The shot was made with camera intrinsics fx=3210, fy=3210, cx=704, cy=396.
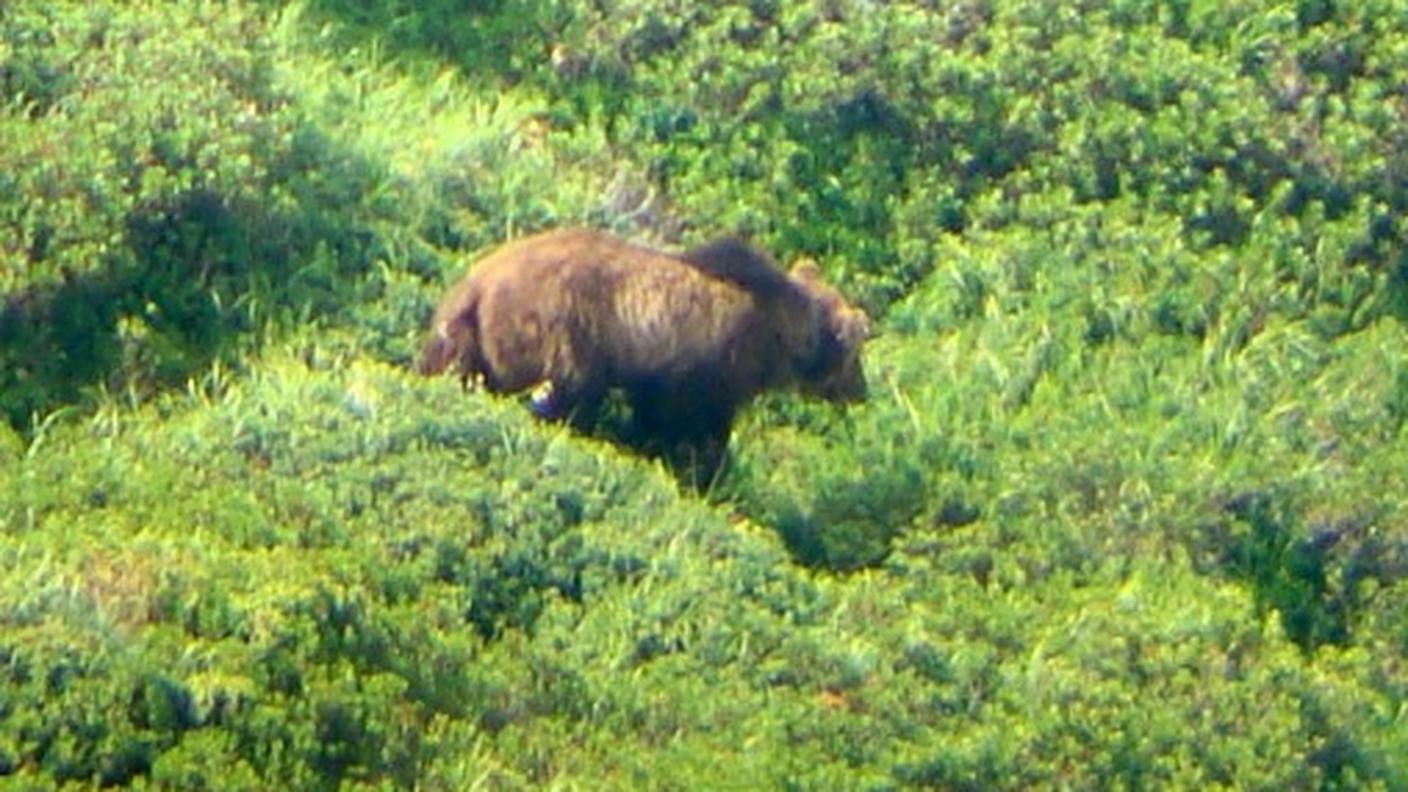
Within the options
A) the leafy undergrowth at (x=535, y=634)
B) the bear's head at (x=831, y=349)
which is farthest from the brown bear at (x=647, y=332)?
the leafy undergrowth at (x=535, y=634)

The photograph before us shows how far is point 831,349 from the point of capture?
1041 centimetres

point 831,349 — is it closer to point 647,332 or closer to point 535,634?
point 647,332

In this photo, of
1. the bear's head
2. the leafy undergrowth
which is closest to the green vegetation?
the leafy undergrowth

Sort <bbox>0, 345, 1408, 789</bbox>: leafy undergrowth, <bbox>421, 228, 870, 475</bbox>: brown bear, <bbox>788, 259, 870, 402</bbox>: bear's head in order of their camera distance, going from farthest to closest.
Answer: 1. <bbox>788, 259, 870, 402</bbox>: bear's head
2. <bbox>421, 228, 870, 475</bbox>: brown bear
3. <bbox>0, 345, 1408, 789</bbox>: leafy undergrowth

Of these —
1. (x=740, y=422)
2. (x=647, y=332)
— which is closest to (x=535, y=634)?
(x=647, y=332)

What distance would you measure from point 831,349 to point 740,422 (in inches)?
17.0

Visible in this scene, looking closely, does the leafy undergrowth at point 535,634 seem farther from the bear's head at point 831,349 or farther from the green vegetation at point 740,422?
the bear's head at point 831,349

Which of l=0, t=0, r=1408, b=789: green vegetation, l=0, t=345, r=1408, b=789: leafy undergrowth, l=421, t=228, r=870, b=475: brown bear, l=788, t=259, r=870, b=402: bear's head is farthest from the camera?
l=788, t=259, r=870, b=402: bear's head

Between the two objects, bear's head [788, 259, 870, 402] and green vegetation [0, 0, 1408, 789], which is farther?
bear's head [788, 259, 870, 402]

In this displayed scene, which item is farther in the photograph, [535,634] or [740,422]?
[740,422]

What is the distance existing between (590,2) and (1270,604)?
3.79m

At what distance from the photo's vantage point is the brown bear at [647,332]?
9.67 metres

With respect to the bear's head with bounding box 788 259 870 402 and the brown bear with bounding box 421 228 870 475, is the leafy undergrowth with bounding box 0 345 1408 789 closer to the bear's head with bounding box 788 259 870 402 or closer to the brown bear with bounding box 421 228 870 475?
the brown bear with bounding box 421 228 870 475

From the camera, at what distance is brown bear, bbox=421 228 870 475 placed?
9672mm
